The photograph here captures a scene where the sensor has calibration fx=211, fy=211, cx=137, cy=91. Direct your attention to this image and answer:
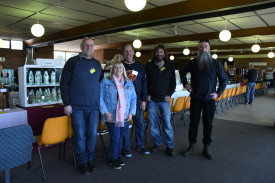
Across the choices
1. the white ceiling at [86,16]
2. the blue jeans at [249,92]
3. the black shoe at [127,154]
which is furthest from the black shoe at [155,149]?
the blue jeans at [249,92]

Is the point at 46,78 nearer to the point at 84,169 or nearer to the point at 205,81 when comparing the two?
the point at 84,169

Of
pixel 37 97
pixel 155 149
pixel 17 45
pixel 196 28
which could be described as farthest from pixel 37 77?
pixel 17 45

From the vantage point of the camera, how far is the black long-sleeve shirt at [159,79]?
2721mm

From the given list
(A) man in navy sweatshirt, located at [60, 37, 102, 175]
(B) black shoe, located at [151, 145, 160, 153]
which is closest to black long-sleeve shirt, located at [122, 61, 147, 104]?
(A) man in navy sweatshirt, located at [60, 37, 102, 175]

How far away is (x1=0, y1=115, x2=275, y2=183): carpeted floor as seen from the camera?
221cm

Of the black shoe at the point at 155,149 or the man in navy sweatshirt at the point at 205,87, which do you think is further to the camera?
the black shoe at the point at 155,149

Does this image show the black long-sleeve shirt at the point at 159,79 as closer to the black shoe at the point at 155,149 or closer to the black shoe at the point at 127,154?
the black shoe at the point at 155,149

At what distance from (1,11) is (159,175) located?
530 centimetres

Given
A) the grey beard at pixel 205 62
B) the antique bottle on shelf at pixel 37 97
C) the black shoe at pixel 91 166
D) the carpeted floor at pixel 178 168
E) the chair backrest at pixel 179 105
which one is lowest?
the carpeted floor at pixel 178 168

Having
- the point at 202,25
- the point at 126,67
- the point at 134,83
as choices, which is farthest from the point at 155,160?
the point at 202,25

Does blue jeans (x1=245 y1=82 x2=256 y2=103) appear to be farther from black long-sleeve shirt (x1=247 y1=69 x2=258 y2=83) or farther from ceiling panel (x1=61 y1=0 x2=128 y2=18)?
ceiling panel (x1=61 y1=0 x2=128 y2=18)

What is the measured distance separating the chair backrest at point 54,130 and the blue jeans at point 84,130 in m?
0.12

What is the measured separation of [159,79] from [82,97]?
1011 mm

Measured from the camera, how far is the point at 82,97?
2.25 metres
